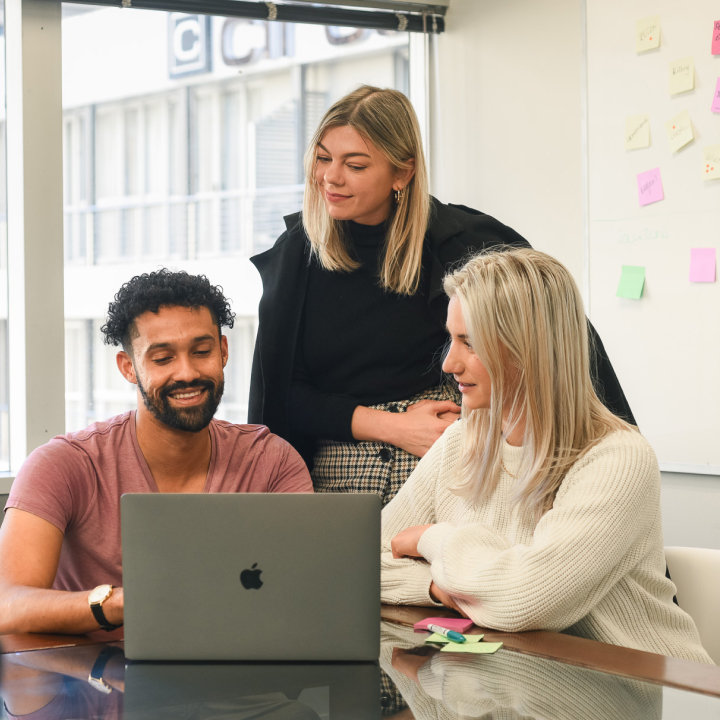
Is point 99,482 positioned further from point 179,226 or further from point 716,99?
point 716,99

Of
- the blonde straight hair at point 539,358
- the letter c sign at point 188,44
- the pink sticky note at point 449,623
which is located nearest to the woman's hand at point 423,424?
the blonde straight hair at point 539,358

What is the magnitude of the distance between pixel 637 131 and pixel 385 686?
6.47ft

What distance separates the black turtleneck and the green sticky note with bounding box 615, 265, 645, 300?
0.79 meters

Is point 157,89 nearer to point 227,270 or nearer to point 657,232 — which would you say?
point 227,270

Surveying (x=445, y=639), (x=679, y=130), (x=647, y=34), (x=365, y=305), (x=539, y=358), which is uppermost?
(x=647, y=34)

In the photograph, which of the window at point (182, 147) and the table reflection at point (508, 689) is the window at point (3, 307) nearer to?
the window at point (182, 147)

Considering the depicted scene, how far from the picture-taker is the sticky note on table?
2469 mm

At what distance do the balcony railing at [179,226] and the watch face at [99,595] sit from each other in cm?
168

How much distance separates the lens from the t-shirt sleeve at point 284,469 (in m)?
1.79

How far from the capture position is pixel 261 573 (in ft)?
3.64

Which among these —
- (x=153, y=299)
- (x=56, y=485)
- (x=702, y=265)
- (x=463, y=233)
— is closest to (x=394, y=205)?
(x=463, y=233)

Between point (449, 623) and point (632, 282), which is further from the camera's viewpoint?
point (632, 282)

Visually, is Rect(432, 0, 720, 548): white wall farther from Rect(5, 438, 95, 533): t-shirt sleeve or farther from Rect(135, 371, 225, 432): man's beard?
Rect(5, 438, 95, 533): t-shirt sleeve

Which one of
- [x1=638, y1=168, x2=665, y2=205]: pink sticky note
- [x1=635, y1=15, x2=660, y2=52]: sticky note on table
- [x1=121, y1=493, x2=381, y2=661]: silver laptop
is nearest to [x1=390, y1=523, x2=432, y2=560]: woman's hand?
[x1=121, y1=493, x2=381, y2=661]: silver laptop
